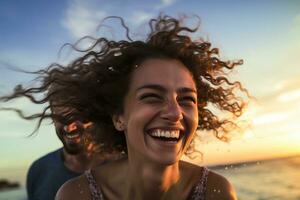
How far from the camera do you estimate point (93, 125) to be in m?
3.83

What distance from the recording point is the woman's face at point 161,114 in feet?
9.35

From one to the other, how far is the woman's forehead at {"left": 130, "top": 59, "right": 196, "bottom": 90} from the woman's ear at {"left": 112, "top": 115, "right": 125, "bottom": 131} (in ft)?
1.02

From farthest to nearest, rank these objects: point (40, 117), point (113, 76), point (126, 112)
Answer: point (40, 117), point (113, 76), point (126, 112)

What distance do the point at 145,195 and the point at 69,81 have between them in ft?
3.68

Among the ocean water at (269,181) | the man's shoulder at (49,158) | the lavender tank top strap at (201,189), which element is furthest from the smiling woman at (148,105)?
the ocean water at (269,181)

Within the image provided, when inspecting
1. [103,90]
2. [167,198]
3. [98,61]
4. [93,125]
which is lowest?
[167,198]

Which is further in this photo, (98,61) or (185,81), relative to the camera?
(98,61)

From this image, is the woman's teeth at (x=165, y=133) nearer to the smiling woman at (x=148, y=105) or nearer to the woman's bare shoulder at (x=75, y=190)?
the smiling woman at (x=148, y=105)

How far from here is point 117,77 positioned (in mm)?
3352

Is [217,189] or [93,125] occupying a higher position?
[93,125]

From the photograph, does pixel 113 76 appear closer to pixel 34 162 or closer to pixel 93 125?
pixel 93 125

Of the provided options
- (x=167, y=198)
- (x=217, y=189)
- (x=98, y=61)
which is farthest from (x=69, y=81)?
(x=217, y=189)

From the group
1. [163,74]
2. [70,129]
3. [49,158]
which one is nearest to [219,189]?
[163,74]

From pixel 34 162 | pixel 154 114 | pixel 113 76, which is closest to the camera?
pixel 154 114
